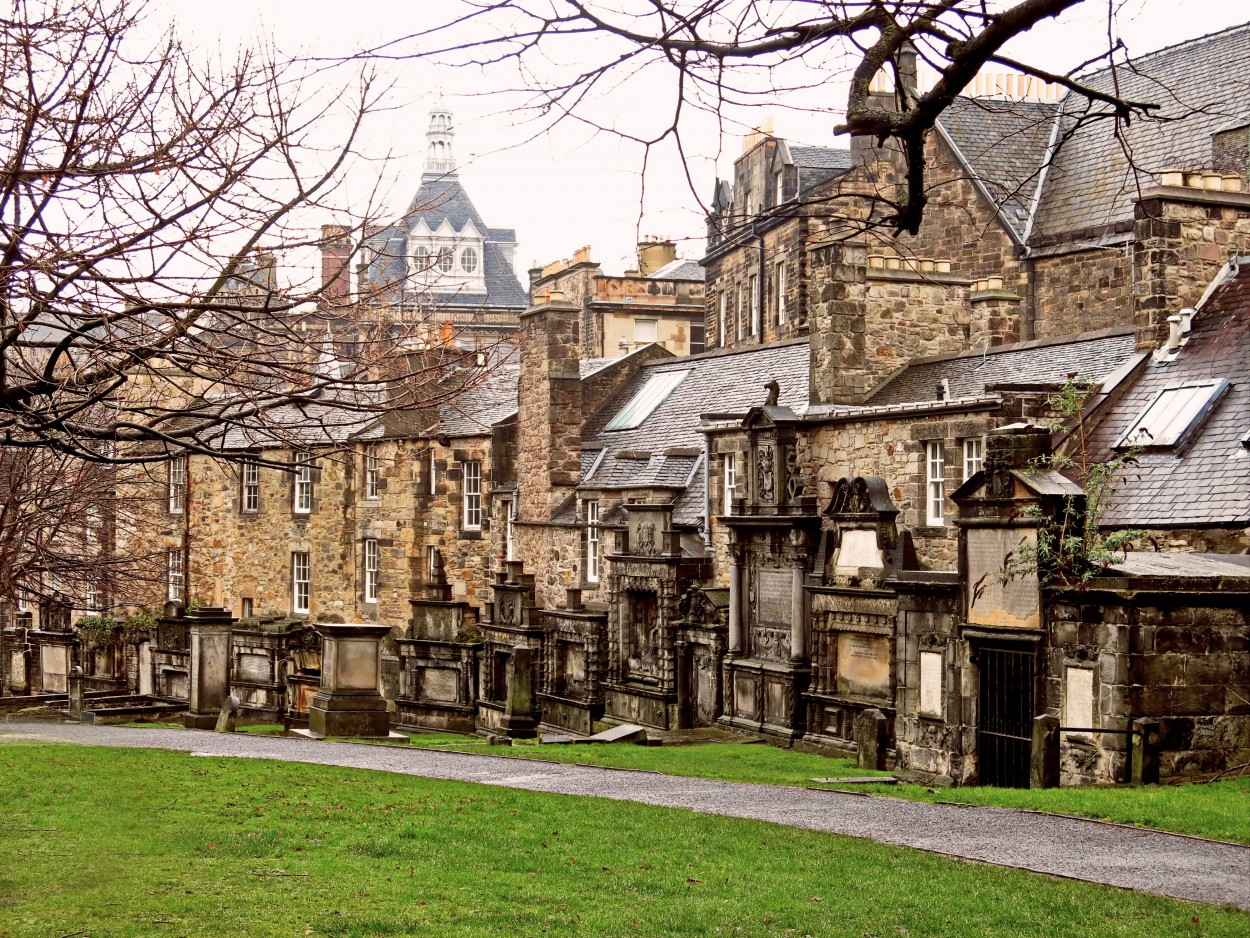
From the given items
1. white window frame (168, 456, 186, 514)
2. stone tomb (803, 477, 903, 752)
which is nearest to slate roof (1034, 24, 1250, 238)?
stone tomb (803, 477, 903, 752)

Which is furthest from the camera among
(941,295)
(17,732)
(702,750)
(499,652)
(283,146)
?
(499,652)

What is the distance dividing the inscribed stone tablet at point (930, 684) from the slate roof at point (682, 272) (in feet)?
128

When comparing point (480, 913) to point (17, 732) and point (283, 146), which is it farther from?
point (17, 732)

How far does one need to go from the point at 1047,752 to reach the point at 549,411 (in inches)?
892

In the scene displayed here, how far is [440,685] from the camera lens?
1491 inches

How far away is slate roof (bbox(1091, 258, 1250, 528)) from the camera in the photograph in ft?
68.7

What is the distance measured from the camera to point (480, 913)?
33.1 feet

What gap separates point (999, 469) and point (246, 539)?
3429 cm

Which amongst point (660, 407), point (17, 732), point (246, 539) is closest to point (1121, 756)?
point (17, 732)

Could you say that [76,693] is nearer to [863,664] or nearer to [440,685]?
[440,685]

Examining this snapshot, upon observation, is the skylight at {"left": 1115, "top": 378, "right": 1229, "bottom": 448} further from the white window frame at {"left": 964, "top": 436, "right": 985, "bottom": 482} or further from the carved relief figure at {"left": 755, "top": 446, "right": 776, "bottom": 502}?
the carved relief figure at {"left": 755, "top": 446, "right": 776, "bottom": 502}

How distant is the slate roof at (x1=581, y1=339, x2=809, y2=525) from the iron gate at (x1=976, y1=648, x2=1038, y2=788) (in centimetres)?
1199

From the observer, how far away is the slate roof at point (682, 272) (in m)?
58.8

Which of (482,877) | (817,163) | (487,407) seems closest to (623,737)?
(482,877)
